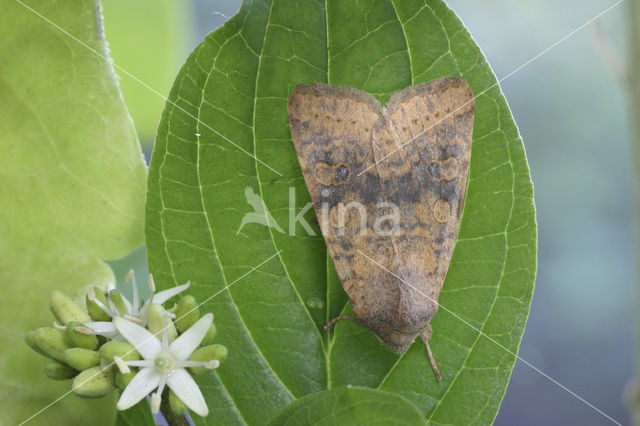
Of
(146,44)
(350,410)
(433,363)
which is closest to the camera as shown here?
(350,410)

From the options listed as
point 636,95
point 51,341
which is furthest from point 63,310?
point 636,95

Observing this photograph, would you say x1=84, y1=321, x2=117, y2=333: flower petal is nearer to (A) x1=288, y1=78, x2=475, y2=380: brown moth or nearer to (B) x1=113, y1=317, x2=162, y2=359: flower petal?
(B) x1=113, y1=317, x2=162, y2=359: flower petal

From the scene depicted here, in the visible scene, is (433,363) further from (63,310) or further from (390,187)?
(63,310)

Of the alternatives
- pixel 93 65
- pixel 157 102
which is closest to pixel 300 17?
pixel 93 65

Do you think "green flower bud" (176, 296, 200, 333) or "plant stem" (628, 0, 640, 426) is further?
"plant stem" (628, 0, 640, 426)

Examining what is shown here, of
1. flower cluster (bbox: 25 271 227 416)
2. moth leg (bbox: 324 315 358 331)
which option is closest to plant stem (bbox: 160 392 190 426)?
flower cluster (bbox: 25 271 227 416)

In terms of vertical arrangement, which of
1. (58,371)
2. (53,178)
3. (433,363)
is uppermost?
(53,178)

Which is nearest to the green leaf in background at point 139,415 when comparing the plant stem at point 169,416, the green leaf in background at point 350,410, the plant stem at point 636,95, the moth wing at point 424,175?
the plant stem at point 169,416

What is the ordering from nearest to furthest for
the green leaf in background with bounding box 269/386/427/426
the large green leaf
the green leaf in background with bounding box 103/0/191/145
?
1. the green leaf in background with bounding box 269/386/427/426
2. the large green leaf
3. the green leaf in background with bounding box 103/0/191/145

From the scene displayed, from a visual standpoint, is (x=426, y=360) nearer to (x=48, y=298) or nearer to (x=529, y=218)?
(x=529, y=218)
